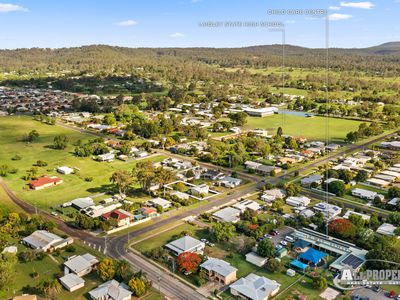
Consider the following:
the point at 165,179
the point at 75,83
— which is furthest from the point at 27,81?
the point at 165,179

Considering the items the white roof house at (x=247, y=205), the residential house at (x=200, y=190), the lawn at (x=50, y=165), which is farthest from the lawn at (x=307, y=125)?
the white roof house at (x=247, y=205)

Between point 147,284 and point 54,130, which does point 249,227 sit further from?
point 54,130

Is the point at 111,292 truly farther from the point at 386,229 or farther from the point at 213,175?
the point at 213,175

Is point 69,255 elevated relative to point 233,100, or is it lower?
lower

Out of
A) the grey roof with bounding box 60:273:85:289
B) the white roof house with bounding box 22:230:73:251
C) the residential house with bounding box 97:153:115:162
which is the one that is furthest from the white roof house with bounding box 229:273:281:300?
the residential house with bounding box 97:153:115:162

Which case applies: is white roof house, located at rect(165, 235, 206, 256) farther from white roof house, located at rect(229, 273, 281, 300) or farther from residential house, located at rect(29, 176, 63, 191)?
residential house, located at rect(29, 176, 63, 191)

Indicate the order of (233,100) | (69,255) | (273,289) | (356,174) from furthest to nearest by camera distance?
(233,100) < (356,174) < (69,255) < (273,289)

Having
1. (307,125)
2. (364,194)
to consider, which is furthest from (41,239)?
(307,125)

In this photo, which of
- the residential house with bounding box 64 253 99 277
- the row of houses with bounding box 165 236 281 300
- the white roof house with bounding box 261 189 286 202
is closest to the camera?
the row of houses with bounding box 165 236 281 300
